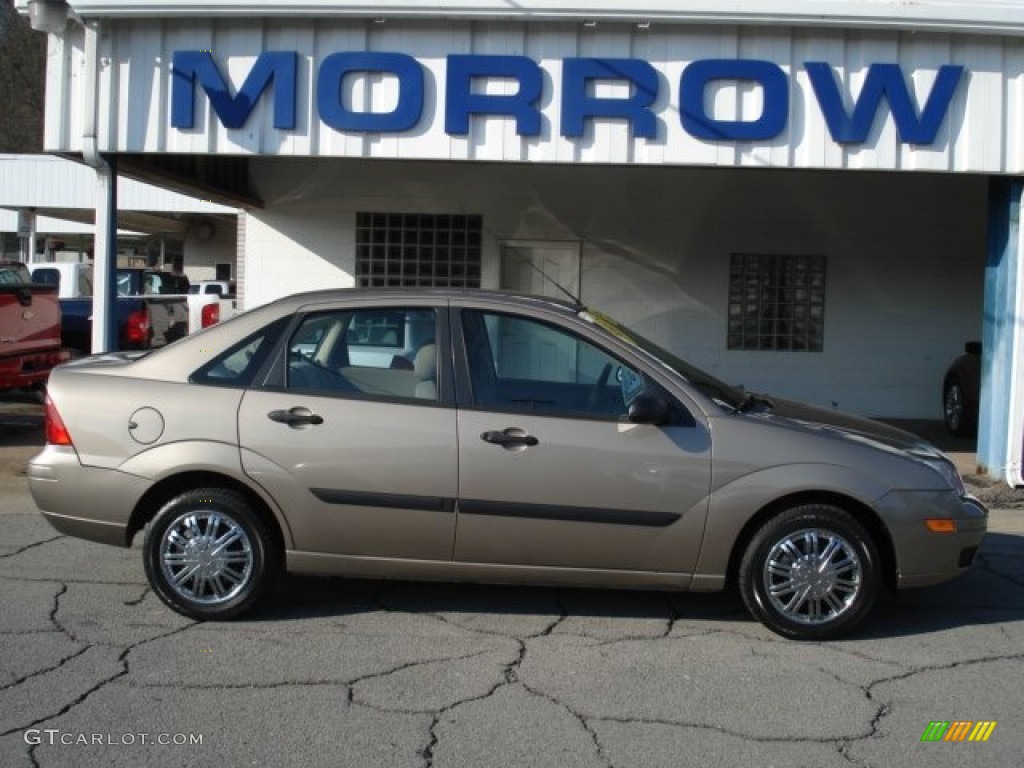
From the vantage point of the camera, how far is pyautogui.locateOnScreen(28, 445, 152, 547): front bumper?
5.41 meters

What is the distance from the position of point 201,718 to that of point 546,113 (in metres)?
5.97

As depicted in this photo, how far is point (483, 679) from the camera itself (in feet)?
15.9

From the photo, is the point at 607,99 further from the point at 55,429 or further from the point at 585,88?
the point at 55,429

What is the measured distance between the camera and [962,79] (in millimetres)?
8867

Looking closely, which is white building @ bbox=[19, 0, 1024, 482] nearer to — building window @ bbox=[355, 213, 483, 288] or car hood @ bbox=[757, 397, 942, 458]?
car hood @ bbox=[757, 397, 942, 458]

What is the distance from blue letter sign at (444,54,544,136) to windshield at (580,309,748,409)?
11.2ft

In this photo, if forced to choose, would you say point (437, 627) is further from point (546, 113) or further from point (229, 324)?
point (546, 113)

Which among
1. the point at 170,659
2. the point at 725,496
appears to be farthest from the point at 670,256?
the point at 170,659

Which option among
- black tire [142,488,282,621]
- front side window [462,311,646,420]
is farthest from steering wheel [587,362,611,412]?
black tire [142,488,282,621]

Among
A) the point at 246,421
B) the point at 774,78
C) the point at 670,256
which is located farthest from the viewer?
the point at 670,256

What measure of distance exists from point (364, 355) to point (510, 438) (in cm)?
91

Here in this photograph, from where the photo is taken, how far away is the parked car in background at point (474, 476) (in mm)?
5254

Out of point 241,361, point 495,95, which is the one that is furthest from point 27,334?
point 241,361

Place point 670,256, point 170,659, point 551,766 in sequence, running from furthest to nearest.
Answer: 1. point 670,256
2. point 170,659
3. point 551,766
